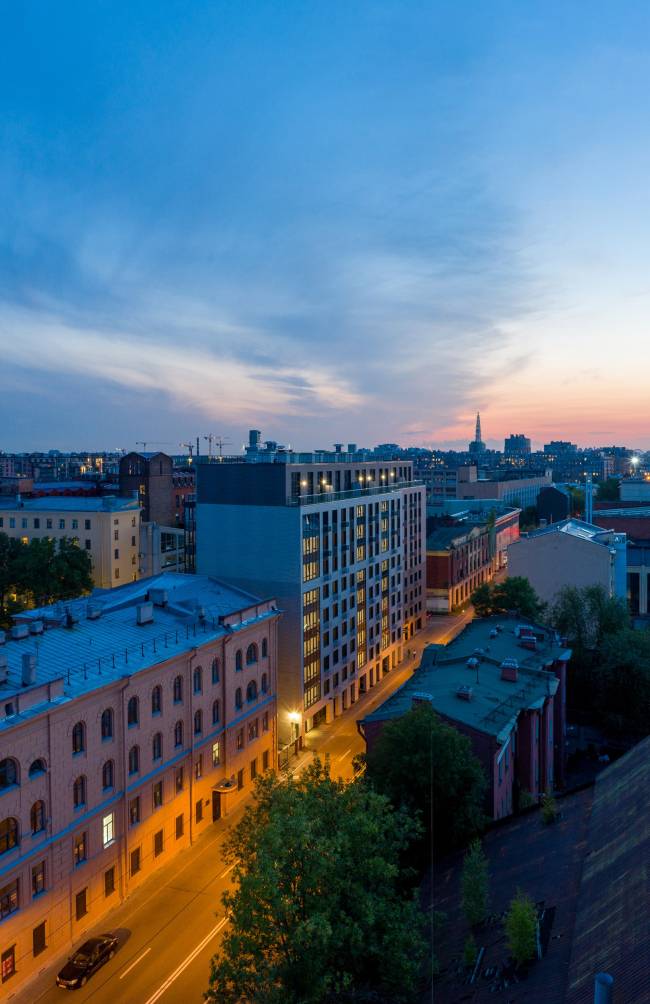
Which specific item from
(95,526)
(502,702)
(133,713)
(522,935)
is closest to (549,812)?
(502,702)

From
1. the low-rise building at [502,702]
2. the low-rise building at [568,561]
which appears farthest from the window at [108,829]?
the low-rise building at [568,561]

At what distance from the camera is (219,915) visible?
104 feet

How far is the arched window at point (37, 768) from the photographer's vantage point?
27423 mm

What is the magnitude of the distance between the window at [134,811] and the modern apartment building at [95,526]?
51385 mm

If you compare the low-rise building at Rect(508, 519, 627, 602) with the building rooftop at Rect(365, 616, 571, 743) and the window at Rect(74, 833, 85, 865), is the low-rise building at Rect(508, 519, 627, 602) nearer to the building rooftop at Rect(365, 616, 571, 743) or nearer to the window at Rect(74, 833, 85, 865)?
the building rooftop at Rect(365, 616, 571, 743)

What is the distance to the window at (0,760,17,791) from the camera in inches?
1030

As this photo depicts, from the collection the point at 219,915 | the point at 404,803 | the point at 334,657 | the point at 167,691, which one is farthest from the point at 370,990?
the point at 334,657

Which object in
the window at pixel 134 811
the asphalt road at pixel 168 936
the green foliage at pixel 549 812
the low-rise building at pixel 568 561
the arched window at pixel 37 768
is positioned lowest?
the asphalt road at pixel 168 936

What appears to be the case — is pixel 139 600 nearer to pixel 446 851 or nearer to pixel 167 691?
pixel 167 691

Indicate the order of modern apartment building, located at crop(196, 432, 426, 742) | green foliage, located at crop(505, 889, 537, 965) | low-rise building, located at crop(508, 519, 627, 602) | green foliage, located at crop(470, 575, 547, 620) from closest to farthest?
green foliage, located at crop(505, 889, 537, 965)
modern apartment building, located at crop(196, 432, 426, 742)
green foliage, located at crop(470, 575, 547, 620)
low-rise building, located at crop(508, 519, 627, 602)

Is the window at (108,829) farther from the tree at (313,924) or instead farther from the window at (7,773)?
the tree at (313,924)

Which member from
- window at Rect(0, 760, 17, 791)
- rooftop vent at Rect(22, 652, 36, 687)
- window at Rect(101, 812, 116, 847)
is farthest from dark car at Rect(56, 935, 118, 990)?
rooftop vent at Rect(22, 652, 36, 687)

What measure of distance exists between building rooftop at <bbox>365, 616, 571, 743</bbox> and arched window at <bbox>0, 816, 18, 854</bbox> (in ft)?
62.0

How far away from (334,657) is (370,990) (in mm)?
37606
